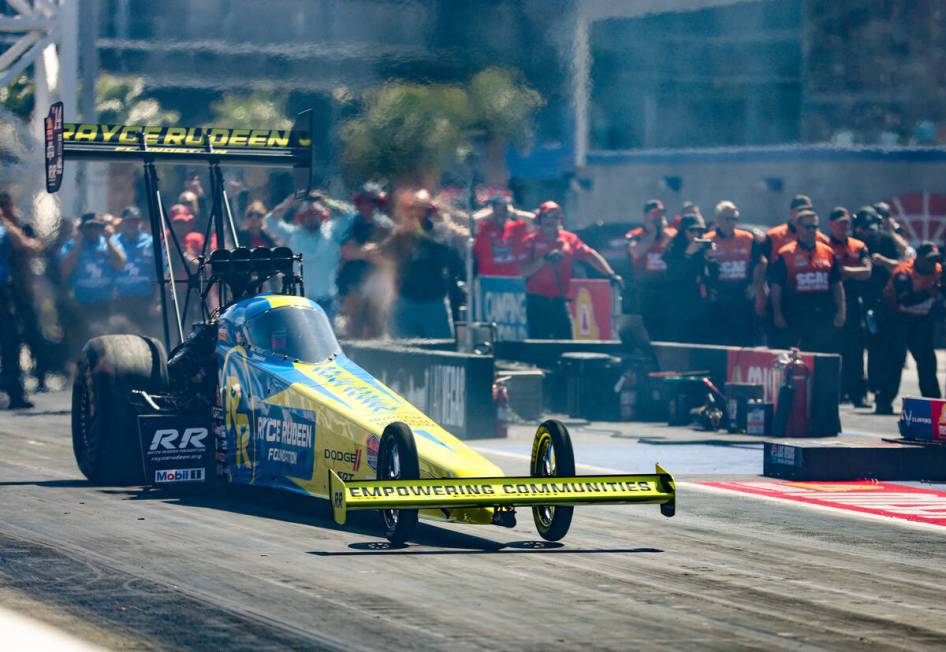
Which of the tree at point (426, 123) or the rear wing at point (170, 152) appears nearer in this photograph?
the rear wing at point (170, 152)

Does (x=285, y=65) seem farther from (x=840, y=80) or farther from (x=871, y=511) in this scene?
(x=840, y=80)

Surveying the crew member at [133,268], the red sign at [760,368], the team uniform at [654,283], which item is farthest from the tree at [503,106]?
the red sign at [760,368]

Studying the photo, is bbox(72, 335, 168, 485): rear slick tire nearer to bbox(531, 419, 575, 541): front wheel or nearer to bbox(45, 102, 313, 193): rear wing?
bbox(45, 102, 313, 193): rear wing

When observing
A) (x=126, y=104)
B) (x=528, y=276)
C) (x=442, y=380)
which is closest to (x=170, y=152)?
(x=442, y=380)

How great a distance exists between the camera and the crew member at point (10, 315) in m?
19.8

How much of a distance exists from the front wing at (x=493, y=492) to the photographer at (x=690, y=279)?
1025 centimetres

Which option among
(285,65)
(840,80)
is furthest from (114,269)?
(840,80)

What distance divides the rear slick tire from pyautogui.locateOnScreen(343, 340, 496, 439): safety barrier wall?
4.31m

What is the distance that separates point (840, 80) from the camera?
34750 mm

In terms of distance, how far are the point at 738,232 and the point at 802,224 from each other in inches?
53.0

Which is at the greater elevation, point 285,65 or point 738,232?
point 285,65

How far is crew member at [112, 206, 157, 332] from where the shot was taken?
21500 mm

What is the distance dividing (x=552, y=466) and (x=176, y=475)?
3.17 m

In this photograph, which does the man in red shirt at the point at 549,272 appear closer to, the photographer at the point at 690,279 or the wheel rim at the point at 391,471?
the photographer at the point at 690,279
